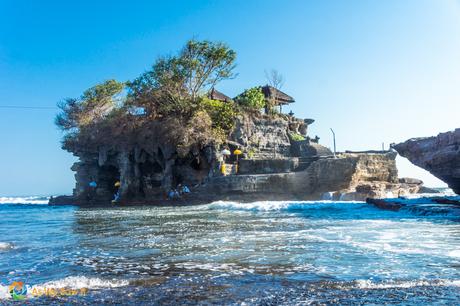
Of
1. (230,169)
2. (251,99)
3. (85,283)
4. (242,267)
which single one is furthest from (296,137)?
(85,283)

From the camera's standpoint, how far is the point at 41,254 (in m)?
6.77

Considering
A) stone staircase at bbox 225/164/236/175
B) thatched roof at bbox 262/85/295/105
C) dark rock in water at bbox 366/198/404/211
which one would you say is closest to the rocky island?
stone staircase at bbox 225/164/236/175

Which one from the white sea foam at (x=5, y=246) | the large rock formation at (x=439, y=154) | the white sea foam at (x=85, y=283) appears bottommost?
the white sea foam at (x=5, y=246)

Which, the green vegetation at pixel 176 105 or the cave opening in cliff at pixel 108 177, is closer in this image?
the green vegetation at pixel 176 105

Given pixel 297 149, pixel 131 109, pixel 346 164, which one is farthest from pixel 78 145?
pixel 346 164

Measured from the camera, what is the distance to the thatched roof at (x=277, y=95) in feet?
119

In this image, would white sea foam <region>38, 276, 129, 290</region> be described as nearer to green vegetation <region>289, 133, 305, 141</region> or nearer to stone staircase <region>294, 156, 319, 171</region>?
stone staircase <region>294, 156, 319, 171</region>

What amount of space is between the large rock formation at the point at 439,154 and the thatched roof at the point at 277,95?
67.6 ft

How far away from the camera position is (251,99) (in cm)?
3238

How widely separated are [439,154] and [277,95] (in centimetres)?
2347

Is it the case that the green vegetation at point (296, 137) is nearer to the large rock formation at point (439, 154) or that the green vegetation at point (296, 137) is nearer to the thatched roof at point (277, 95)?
the thatched roof at point (277, 95)

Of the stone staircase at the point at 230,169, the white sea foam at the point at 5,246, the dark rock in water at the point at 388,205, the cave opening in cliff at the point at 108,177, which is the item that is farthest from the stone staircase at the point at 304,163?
the white sea foam at the point at 5,246

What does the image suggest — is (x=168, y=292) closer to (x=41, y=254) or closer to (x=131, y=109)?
(x=41, y=254)

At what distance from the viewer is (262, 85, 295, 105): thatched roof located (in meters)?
36.4
